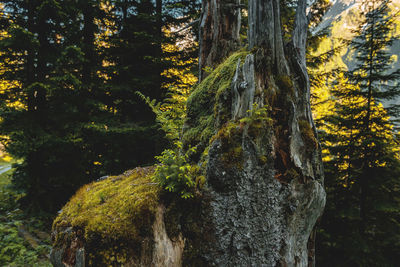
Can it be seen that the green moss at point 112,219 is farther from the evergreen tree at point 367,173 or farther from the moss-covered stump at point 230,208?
the evergreen tree at point 367,173

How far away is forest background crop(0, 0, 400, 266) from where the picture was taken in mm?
6078

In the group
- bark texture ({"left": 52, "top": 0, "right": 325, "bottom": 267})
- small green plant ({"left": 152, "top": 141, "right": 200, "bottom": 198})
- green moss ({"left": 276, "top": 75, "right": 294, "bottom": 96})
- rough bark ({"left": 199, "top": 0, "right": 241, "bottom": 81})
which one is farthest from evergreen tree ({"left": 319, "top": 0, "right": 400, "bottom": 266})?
small green plant ({"left": 152, "top": 141, "right": 200, "bottom": 198})

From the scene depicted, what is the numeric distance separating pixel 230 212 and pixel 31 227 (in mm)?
8472

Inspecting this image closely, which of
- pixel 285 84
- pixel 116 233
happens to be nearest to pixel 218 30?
pixel 285 84

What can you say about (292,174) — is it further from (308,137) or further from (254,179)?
(308,137)

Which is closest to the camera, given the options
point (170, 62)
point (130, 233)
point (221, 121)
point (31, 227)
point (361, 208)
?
point (130, 233)

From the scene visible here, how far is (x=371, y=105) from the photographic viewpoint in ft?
21.1

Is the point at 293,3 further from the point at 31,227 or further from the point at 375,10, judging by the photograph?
the point at 31,227

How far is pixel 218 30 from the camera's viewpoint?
457 centimetres

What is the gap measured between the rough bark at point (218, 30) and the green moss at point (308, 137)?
101 inches

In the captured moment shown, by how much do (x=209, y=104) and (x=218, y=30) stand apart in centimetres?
220

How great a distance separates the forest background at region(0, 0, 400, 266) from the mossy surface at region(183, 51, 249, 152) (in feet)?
1.41

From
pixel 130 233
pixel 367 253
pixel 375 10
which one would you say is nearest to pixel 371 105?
pixel 375 10

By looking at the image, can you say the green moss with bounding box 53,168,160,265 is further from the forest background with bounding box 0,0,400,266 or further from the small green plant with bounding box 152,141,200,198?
the forest background with bounding box 0,0,400,266
